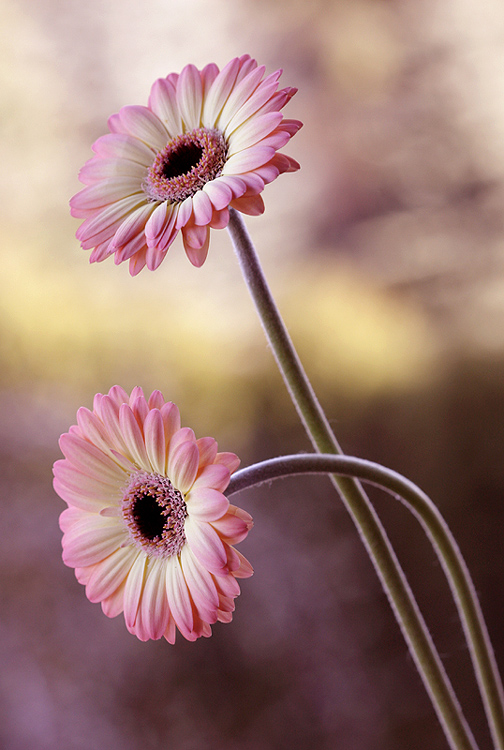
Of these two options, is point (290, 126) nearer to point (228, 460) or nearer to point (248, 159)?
point (248, 159)

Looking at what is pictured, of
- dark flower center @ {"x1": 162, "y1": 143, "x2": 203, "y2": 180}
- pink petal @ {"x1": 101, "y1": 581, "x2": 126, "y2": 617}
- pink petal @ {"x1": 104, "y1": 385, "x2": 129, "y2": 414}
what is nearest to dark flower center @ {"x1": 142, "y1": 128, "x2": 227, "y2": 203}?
dark flower center @ {"x1": 162, "y1": 143, "x2": 203, "y2": 180}

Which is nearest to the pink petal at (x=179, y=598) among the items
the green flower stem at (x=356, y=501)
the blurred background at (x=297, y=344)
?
the green flower stem at (x=356, y=501)

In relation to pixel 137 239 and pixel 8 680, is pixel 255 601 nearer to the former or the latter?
pixel 8 680

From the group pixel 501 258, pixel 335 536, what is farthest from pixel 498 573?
pixel 501 258

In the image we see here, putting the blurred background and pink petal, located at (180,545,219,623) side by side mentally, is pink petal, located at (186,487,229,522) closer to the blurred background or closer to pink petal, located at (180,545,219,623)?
pink petal, located at (180,545,219,623)

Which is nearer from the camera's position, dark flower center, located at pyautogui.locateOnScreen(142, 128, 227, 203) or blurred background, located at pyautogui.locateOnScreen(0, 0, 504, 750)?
dark flower center, located at pyautogui.locateOnScreen(142, 128, 227, 203)

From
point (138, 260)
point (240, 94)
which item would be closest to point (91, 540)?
point (138, 260)

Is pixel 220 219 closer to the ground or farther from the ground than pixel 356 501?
farther from the ground

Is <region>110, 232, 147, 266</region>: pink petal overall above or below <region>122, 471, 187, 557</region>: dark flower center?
above
